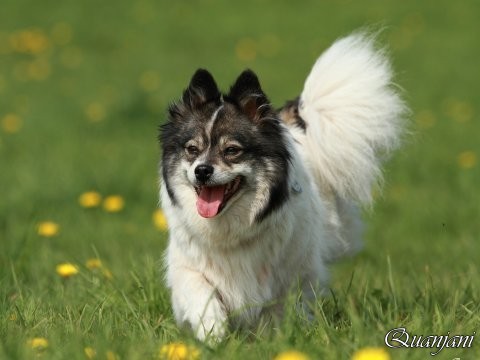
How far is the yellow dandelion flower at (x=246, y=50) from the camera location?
13352 millimetres

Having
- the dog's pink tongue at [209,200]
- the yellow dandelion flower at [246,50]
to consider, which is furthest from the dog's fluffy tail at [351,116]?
the yellow dandelion flower at [246,50]

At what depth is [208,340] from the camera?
11.4 feet

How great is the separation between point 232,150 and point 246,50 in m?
9.58

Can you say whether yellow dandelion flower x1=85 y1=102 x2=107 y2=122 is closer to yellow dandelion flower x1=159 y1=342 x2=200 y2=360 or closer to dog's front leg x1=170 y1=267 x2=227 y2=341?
dog's front leg x1=170 y1=267 x2=227 y2=341

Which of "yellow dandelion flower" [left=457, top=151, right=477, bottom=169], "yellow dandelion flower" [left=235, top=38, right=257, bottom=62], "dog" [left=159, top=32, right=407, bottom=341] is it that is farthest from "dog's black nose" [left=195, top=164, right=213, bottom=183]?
"yellow dandelion flower" [left=235, top=38, right=257, bottom=62]

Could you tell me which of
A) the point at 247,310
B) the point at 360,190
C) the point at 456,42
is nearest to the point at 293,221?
the point at 247,310

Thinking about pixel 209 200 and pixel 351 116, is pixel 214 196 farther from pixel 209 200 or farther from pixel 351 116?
pixel 351 116

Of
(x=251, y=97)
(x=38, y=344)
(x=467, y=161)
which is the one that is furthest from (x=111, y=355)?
(x=467, y=161)

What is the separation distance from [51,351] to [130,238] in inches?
138

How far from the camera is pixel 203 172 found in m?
3.93

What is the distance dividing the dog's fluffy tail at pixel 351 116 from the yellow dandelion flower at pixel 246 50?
817cm

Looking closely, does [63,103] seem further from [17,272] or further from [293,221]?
[293,221]

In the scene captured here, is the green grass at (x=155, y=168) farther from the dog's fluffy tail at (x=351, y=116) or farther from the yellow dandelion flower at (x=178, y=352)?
the dog's fluffy tail at (x=351, y=116)

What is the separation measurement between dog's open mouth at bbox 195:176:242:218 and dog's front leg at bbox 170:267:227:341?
355 millimetres
